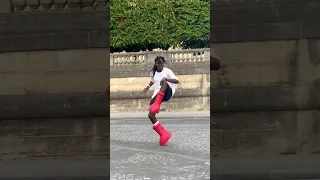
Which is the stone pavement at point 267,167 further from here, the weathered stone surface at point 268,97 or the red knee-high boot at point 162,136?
the red knee-high boot at point 162,136

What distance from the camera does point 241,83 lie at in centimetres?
551

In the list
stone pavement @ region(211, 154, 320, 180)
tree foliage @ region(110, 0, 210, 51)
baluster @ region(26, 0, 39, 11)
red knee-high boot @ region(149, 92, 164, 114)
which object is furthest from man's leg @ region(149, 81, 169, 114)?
tree foliage @ region(110, 0, 210, 51)

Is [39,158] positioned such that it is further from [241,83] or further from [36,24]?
[241,83]

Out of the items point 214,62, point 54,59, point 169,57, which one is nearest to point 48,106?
point 54,59

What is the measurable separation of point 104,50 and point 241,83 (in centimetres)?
206

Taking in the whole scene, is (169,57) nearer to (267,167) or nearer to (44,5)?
(44,5)

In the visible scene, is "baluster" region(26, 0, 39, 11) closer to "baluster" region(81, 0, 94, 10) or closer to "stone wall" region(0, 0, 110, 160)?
"stone wall" region(0, 0, 110, 160)

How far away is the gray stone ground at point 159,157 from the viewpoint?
557 centimetres

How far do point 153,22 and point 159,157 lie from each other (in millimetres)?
15567

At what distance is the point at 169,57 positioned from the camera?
18.8 m

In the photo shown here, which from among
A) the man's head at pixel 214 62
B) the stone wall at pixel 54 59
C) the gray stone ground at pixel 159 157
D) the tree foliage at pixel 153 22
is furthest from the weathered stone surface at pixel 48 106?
the tree foliage at pixel 153 22

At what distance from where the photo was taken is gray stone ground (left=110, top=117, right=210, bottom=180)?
557 centimetres

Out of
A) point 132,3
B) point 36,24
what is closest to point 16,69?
point 36,24

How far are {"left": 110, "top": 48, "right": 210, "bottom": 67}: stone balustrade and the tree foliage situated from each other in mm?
2801
